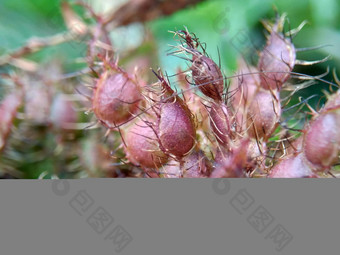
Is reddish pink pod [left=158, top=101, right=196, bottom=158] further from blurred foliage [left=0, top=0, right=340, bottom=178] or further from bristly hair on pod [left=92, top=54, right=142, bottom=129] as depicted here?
blurred foliage [left=0, top=0, right=340, bottom=178]

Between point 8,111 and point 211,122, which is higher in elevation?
point 8,111

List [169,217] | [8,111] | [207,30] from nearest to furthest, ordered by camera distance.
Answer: [169,217], [8,111], [207,30]

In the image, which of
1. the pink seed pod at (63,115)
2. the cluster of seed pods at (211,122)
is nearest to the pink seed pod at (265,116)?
the cluster of seed pods at (211,122)

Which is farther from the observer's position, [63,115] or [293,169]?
[63,115]

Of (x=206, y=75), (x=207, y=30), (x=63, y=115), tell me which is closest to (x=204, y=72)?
(x=206, y=75)

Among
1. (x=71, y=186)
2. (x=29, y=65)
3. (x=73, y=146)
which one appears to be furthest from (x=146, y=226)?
(x=29, y=65)

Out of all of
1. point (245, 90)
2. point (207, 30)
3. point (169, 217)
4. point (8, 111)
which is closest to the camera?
point (169, 217)

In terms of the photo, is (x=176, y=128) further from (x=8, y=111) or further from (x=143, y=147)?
(x=8, y=111)
